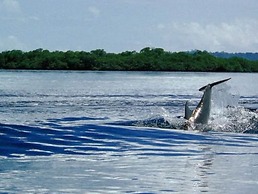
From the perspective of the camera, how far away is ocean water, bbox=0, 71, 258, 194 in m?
21.4

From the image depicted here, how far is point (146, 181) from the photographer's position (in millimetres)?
21719

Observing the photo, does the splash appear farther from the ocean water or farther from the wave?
the wave

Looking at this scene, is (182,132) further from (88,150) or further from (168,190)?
(168,190)

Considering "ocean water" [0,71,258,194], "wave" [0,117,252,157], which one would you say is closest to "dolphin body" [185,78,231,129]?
"ocean water" [0,71,258,194]

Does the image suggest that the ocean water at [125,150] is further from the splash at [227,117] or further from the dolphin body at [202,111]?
the dolphin body at [202,111]

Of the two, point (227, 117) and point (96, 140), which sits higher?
point (227, 117)

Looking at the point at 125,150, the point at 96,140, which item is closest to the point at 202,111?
the point at 96,140

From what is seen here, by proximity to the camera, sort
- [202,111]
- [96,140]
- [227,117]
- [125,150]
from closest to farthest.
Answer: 1. [125,150]
2. [96,140]
3. [202,111]
4. [227,117]

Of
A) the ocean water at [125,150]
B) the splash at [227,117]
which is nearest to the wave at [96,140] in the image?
the ocean water at [125,150]

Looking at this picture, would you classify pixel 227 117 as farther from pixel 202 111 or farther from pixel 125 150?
pixel 125 150

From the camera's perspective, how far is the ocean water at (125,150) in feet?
70.2

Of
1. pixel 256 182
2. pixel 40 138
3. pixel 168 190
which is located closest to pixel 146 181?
pixel 168 190

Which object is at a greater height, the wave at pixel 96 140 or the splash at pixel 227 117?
the splash at pixel 227 117

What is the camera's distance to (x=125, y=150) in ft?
97.2
